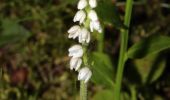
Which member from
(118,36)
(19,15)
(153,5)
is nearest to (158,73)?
(118,36)

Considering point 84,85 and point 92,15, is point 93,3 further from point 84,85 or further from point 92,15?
point 84,85

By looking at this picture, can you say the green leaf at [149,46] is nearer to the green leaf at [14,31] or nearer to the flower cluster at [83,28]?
the flower cluster at [83,28]

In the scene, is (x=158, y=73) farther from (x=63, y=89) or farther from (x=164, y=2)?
(x=164, y=2)

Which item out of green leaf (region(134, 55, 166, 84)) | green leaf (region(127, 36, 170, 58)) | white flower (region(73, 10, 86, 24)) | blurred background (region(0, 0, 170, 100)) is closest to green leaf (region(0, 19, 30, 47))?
blurred background (region(0, 0, 170, 100))

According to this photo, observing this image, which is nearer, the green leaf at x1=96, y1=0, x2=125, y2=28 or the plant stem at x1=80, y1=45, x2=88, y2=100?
the plant stem at x1=80, y1=45, x2=88, y2=100

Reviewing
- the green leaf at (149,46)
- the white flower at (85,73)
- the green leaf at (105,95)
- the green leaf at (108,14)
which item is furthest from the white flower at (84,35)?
the green leaf at (105,95)

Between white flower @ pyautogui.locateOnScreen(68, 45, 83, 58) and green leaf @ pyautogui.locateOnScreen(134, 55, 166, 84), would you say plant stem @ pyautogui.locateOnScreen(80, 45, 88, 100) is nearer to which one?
white flower @ pyautogui.locateOnScreen(68, 45, 83, 58)

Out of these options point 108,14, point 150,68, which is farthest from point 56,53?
point 108,14
